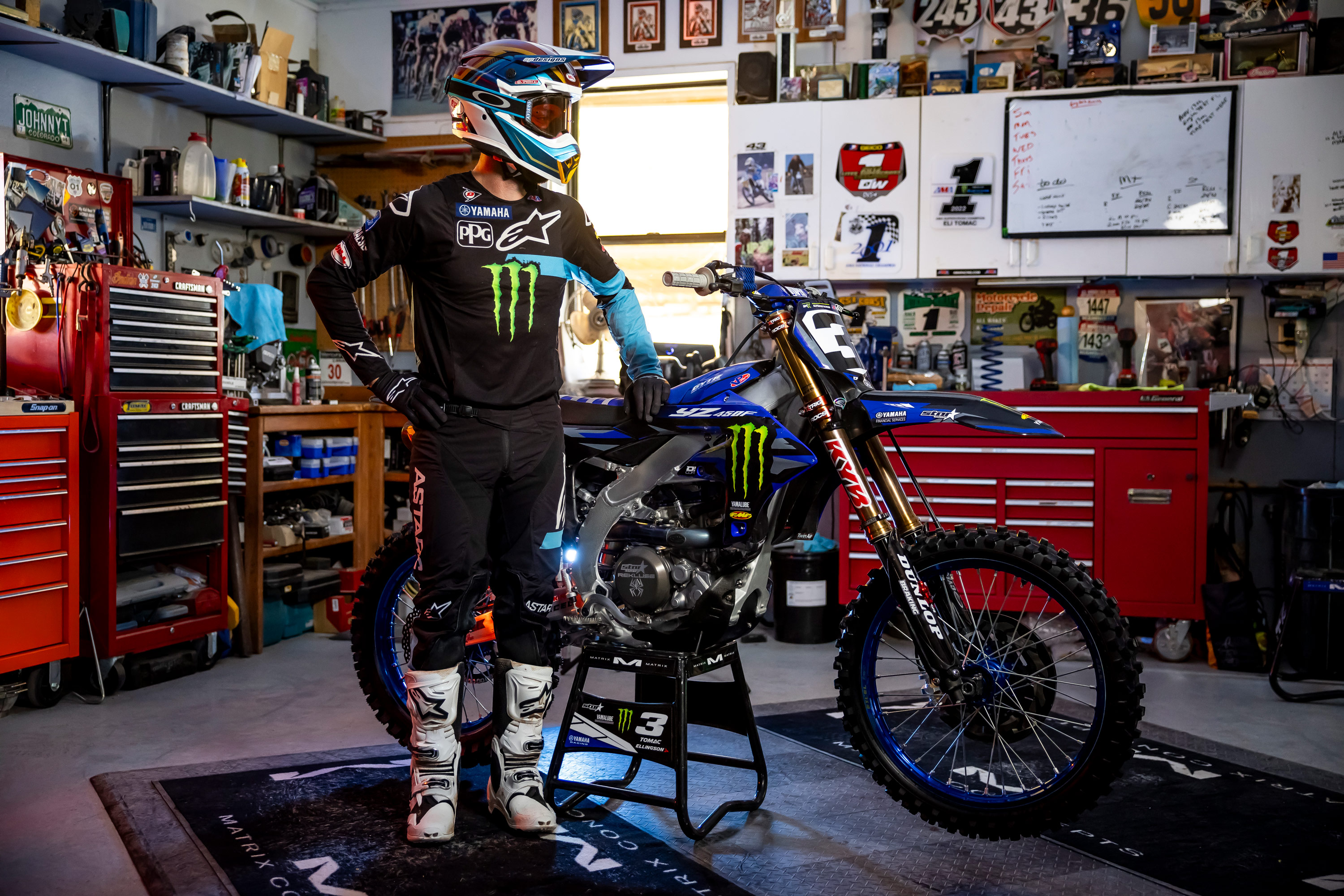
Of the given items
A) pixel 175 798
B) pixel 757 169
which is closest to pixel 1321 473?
pixel 757 169

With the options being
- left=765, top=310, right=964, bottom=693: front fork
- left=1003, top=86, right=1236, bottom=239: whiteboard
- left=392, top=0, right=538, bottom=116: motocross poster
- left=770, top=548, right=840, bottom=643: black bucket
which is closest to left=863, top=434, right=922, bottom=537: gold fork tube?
left=765, top=310, right=964, bottom=693: front fork

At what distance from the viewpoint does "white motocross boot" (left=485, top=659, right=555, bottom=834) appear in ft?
7.70

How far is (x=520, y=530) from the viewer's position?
2352 mm

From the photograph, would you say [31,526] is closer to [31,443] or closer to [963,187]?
Answer: [31,443]

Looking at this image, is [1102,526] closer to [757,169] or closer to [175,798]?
[757,169]

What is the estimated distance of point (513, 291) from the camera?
2.30 meters

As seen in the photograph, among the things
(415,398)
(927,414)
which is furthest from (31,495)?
(927,414)

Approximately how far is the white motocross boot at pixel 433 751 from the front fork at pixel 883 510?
3.09ft

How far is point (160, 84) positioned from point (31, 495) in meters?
2.02

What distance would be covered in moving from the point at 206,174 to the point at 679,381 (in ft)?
8.45

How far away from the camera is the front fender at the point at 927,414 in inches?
85.4

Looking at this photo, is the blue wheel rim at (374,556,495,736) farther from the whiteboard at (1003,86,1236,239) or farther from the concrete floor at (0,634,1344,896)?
the whiteboard at (1003,86,1236,239)

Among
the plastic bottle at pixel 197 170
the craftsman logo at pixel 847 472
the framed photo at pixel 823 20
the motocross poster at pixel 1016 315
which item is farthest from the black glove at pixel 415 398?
the framed photo at pixel 823 20

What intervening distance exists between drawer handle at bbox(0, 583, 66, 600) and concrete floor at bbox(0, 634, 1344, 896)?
1.24 feet
